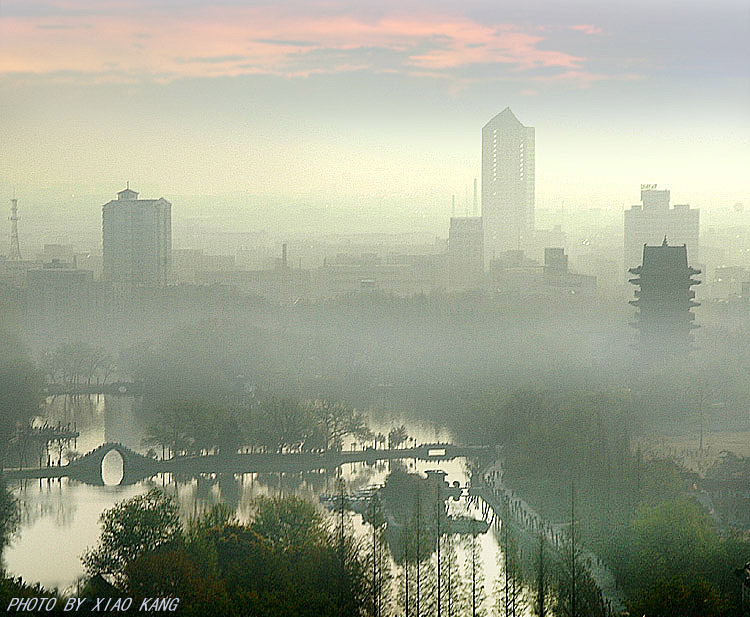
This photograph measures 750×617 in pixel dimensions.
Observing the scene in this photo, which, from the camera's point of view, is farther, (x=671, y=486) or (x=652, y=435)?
(x=652, y=435)

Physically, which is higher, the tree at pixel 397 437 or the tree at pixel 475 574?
the tree at pixel 397 437

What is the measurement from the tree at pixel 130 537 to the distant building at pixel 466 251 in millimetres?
16990

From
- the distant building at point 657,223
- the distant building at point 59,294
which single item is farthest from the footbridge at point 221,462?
the distant building at point 657,223

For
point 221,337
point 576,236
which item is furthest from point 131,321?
point 576,236

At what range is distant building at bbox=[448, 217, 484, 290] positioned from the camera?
23.5 meters

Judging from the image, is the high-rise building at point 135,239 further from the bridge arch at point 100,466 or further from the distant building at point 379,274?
the bridge arch at point 100,466

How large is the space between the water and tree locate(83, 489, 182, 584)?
194 mm

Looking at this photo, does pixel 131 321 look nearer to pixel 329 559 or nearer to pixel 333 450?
pixel 333 450

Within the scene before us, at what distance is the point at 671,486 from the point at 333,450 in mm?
3462

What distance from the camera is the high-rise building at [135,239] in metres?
20.7

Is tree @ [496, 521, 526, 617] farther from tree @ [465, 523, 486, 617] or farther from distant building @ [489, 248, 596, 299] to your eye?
distant building @ [489, 248, 596, 299]

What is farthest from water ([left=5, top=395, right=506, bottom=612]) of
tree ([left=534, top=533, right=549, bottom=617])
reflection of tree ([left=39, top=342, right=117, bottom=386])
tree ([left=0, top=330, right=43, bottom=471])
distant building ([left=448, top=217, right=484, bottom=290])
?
distant building ([left=448, top=217, right=484, bottom=290])

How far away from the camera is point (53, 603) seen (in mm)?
5176

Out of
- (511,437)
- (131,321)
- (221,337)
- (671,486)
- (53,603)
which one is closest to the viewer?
(53,603)
